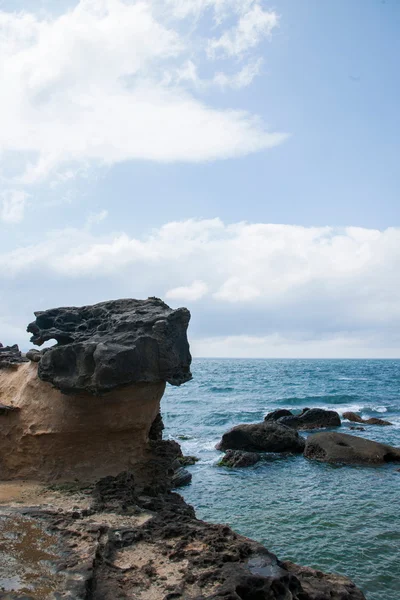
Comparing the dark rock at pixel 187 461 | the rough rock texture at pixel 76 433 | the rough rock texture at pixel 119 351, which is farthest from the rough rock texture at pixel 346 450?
the rough rock texture at pixel 119 351

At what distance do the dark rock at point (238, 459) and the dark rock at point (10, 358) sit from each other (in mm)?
9390

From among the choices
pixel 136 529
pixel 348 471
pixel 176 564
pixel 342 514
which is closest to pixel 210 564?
pixel 176 564

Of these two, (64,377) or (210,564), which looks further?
(64,377)

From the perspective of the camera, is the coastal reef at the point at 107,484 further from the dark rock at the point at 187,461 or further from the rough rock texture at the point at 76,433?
the dark rock at the point at 187,461

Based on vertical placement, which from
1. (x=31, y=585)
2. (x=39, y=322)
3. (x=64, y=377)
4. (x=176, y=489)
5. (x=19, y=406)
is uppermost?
(x=39, y=322)

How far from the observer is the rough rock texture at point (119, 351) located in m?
7.38

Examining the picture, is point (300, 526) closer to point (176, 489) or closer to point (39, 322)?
point (176, 489)

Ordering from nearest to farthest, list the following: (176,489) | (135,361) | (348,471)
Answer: (135,361), (176,489), (348,471)

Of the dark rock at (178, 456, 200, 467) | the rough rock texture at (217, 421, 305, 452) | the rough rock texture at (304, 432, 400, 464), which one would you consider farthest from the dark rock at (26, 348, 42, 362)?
the rough rock texture at (217, 421, 305, 452)

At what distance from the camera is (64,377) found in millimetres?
7844

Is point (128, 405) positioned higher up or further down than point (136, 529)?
higher up

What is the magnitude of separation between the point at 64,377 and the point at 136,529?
8.48 feet

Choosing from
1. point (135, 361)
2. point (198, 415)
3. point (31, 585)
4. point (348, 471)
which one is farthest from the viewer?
point (198, 415)

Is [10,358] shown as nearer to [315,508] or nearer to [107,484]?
[107,484]
